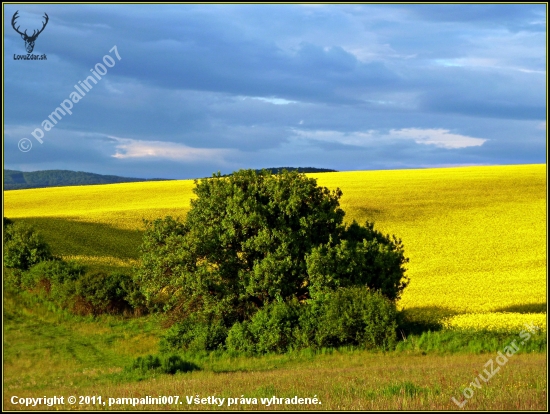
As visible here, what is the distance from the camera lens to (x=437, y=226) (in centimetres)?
5975

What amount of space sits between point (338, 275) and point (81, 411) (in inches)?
652

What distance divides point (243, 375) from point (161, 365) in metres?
3.62

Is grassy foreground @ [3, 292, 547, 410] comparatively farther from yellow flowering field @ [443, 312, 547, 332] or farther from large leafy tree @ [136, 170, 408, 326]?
yellow flowering field @ [443, 312, 547, 332]

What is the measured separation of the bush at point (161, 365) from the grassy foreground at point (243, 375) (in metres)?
0.54

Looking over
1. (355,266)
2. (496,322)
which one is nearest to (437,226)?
(496,322)

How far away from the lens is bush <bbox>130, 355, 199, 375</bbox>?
2017cm

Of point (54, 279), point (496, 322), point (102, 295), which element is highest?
point (54, 279)

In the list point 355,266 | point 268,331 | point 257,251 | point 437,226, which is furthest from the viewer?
point 437,226

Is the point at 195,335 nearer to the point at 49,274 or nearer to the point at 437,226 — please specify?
the point at 49,274

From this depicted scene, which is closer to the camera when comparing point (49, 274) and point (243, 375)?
point (243, 375)

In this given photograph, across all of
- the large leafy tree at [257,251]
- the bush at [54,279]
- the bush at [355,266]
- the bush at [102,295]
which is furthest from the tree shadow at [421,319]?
the bush at [54,279]

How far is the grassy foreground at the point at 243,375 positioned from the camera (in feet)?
39.9

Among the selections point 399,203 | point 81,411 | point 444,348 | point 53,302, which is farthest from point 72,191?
point 81,411

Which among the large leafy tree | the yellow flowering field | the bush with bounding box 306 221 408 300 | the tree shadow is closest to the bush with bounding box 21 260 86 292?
the large leafy tree
